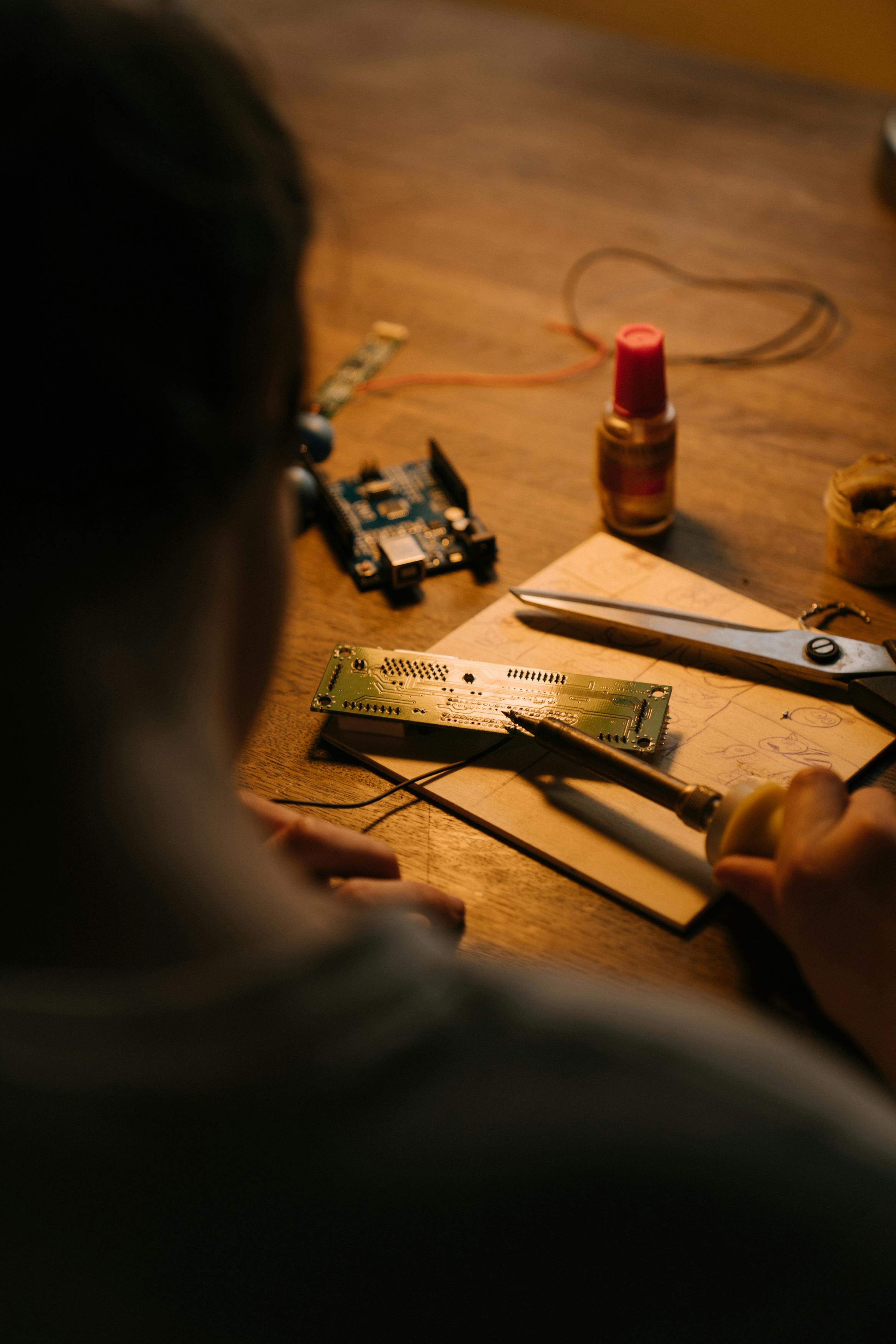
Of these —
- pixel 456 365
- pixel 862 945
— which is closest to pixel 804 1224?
pixel 862 945

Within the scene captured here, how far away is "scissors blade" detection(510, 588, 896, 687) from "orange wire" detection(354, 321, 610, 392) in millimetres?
408

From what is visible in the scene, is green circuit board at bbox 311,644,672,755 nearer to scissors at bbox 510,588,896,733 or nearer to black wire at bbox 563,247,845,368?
scissors at bbox 510,588,896,733

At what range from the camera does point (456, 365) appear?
125 centimetres

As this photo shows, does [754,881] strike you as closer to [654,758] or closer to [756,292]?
[654,758]

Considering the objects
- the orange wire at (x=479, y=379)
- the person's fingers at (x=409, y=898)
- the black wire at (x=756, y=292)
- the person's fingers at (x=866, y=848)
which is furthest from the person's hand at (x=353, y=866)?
the black wire at (x=756, y=292)

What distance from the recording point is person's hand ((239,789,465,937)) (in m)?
0.65

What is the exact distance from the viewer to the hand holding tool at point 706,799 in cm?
63

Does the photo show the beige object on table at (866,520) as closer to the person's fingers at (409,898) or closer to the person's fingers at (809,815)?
the person's fingers at (809,815)

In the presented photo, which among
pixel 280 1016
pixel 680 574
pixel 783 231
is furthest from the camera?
pixel 783 231

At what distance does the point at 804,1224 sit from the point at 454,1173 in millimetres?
103

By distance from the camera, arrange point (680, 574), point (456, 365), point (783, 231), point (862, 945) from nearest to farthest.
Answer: point (862, 945)
point (680, 574)
point (456, 365)
point (783, 231)

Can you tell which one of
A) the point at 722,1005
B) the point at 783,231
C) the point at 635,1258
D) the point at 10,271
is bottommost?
the point at 722,1005

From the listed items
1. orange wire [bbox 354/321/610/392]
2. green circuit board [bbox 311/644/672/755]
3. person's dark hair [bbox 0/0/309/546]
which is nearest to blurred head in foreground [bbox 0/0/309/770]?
person's dark hair [bbox 0/0/309/546]

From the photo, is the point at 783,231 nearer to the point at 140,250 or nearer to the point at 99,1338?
the point at 140,250
